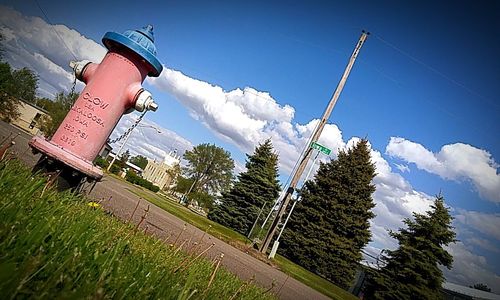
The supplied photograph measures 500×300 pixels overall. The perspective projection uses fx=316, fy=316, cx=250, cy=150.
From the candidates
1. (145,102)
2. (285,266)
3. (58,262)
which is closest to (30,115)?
(285,266)

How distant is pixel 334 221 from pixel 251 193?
379 inches

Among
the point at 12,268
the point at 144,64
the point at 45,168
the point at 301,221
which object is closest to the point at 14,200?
the point at 12,268

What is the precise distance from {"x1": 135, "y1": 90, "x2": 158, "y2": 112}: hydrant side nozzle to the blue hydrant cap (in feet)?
1.33

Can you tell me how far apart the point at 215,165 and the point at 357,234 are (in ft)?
150

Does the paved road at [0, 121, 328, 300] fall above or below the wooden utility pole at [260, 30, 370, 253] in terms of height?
below

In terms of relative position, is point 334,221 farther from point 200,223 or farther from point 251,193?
point 200,223

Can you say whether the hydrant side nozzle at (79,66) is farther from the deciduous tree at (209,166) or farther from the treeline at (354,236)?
the deciduous tree at (209,166)

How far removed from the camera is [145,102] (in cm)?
400

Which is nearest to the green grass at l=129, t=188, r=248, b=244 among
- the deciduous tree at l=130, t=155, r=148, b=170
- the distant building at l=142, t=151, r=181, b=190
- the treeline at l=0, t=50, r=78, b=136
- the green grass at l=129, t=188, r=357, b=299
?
the green grass at l=129, t=188, r=357, b=299

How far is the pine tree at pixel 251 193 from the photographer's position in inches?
1353

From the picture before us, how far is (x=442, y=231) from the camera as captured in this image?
28.7m

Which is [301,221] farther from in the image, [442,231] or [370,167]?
[442,231]

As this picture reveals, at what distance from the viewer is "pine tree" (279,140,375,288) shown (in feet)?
92.8

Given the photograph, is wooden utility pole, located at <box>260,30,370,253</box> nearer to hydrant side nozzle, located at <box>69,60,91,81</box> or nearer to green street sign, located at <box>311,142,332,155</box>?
green street sign, located at <box>311,142,332,155</box>
